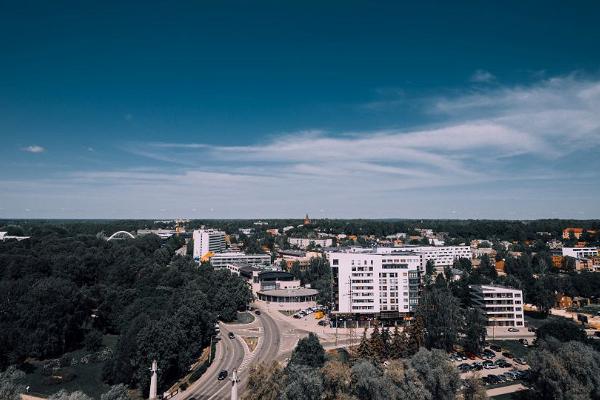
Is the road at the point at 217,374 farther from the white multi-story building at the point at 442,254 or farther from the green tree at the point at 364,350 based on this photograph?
the white multi-story building at the point at 442,254

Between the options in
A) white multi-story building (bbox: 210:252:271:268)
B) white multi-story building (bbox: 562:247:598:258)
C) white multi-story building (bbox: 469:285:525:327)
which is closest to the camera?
white multi-story building (bbox: 469:285:525:327)

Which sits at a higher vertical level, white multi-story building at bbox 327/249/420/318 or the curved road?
white multi-story building at bbox 327/249/420/318

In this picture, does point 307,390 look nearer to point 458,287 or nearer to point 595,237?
point 458,287

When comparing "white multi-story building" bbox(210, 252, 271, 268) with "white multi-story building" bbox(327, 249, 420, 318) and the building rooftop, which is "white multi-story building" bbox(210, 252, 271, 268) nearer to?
the building rooftop

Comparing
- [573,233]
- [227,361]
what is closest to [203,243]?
[227,361]

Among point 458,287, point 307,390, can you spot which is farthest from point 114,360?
point 458,287

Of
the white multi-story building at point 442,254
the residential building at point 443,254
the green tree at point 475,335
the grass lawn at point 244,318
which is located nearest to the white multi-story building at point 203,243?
the grass lawn at point 244,318

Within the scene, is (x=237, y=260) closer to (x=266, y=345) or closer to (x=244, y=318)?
(x=244, y=318)

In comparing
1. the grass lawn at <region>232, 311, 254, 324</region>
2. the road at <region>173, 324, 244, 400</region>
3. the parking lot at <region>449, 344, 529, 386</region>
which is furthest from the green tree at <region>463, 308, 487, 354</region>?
the grass lawn at <region>232, 311, 254, 324</region>
